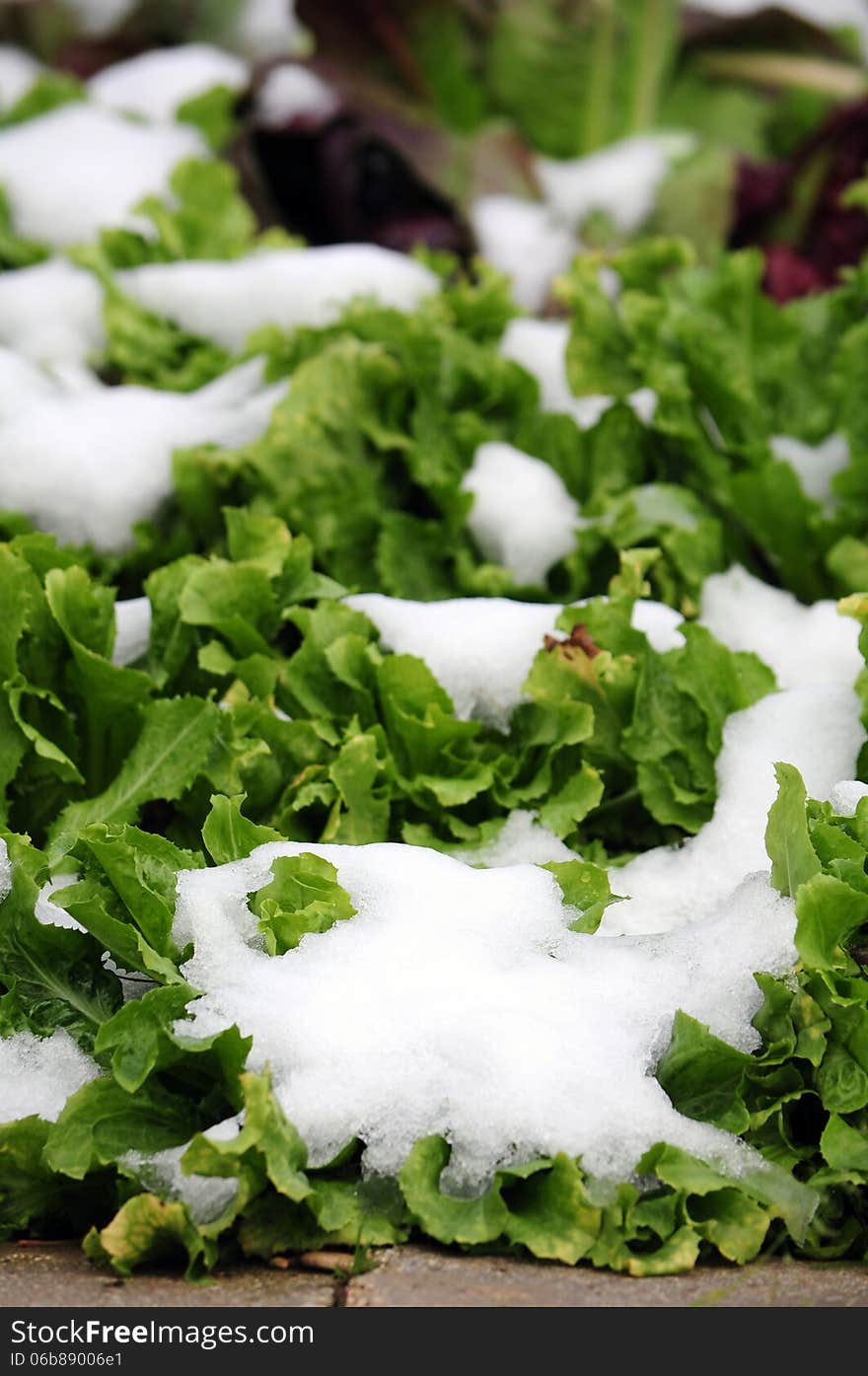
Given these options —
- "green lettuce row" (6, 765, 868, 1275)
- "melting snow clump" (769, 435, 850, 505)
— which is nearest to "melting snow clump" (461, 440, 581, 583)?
"melting snow clump" (769, 435, 850, 505)

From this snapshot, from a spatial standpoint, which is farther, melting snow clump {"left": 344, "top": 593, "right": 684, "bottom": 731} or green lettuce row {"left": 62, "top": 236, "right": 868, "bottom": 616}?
green lettuce row {"left": 62, "top": 236, "right": 868, "bottom": 616}

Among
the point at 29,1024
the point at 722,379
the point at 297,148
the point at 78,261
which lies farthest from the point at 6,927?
the point at 297,148

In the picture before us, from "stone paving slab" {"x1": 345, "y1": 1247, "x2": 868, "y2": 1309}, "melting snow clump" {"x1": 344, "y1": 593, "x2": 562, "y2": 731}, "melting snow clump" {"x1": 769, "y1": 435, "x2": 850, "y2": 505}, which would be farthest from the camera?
→ "melting snow clump" {"x1": 769, "y1": 435, "x2": 850, "y2": 505}

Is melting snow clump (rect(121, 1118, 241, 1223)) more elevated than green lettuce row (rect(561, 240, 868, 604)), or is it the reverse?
green lettuce row (rect(561, 240, 868, 604))

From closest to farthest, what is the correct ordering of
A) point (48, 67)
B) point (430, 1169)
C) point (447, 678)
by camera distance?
point (430, 1169) → point (447, 678) → point (48, 67)

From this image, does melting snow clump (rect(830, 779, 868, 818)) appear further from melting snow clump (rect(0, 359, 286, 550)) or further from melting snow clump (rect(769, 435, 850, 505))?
melting snow clump (rect(0, 359, 286, 550))

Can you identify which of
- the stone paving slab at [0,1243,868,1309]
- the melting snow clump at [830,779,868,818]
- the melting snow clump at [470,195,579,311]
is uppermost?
the melting snow clump at [830,779,868,818]

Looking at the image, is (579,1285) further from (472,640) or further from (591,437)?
(591,437)

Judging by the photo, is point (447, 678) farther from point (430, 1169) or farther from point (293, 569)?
point (430, 1169)
